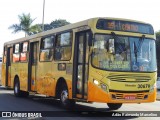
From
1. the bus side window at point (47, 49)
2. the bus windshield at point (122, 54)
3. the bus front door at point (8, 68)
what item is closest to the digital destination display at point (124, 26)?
the bus windshield at point (122, 54)

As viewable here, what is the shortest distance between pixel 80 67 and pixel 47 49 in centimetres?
351

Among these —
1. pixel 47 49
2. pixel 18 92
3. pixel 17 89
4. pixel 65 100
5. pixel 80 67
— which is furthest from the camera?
pixel 17 89

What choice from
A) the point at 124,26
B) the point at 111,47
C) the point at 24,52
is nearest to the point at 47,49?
the point at 24,52

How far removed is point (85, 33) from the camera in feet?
44.8

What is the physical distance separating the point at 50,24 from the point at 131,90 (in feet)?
280

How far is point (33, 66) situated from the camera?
18.9 meters

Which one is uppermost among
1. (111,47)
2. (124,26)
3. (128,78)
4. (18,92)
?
(124,26)

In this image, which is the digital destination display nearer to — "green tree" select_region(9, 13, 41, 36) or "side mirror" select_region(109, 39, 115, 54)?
"side mirror" select_region(109, 39, 115, 54)

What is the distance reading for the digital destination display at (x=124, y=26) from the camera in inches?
518

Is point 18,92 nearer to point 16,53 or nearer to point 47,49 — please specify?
point 16,53

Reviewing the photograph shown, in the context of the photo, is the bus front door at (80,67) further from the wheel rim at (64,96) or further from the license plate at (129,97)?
the license plate at (129,97)

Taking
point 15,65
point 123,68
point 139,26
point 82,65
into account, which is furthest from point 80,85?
point 15,65

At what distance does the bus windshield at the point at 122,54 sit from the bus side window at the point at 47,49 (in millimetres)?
3954

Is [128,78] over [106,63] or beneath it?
beneath
